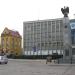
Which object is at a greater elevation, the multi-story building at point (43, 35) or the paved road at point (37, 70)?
the multi-story building at point (43, 35)

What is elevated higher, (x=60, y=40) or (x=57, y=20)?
(x=57, y=20)

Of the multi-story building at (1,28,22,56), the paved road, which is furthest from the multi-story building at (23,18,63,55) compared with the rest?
the paved road

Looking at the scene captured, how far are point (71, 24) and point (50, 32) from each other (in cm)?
6909

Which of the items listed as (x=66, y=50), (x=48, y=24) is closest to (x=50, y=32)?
(x=48, y=24)

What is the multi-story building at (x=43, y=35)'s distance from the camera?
442 feet

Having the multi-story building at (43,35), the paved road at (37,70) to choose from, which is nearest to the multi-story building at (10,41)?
the multi-story building at (43,35)

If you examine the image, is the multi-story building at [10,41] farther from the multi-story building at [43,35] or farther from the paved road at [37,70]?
the paved road at [37,70]

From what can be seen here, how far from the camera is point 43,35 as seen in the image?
14250 cm

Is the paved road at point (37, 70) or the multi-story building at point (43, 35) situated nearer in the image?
the paved road at point (37, 70)

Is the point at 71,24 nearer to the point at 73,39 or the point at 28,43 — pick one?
the point at 73,39

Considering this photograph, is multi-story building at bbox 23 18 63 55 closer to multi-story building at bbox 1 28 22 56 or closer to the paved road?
multi-story building at bbox 1 28 22 56

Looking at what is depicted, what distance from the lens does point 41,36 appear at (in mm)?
142625

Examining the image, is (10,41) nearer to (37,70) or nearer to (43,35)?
(43,35)

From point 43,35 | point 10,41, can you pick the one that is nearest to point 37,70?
point 43,35
